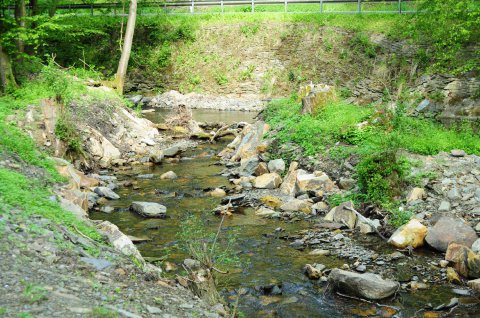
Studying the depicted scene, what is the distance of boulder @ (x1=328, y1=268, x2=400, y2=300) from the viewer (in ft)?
24.1

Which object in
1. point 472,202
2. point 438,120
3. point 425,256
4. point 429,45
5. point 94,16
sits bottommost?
point 425,256

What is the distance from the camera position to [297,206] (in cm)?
1155

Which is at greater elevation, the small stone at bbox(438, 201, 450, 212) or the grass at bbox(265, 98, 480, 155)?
the grass at bbox(265, 98, 480, 155)

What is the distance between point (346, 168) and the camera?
1258 cm

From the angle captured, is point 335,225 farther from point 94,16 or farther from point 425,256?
point 94,16

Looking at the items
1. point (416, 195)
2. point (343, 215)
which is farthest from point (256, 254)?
point (416, 195)

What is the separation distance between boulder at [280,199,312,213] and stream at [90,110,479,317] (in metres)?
0.58

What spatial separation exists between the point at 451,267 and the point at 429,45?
19129 millimetres

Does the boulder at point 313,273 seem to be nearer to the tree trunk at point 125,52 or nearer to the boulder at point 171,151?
the boulder at point 171,151

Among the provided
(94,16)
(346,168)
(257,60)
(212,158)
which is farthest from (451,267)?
(94,16)

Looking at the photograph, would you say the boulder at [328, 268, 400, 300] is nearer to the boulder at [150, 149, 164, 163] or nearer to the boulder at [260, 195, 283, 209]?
the boulder at [260, 195, 283, 209]

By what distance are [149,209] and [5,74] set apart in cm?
879

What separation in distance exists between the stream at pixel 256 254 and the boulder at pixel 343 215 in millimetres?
517

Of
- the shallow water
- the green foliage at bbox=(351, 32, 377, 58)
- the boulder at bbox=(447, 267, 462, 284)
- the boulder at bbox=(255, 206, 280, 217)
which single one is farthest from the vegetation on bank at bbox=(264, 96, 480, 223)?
the green foliage at bbox=(351, 32, 377, 58)
